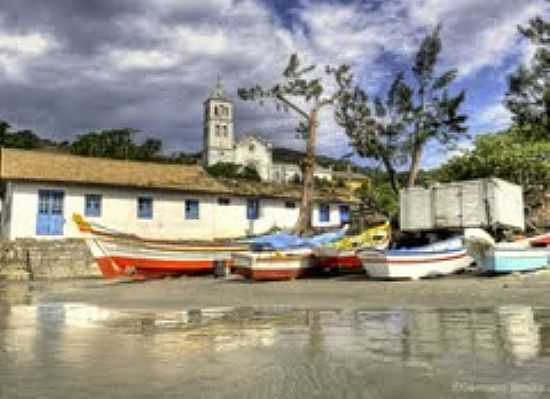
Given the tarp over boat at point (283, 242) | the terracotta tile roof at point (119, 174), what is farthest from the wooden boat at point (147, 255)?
the terracotta tile roof at point (119, 174)

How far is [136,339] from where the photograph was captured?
840 cm

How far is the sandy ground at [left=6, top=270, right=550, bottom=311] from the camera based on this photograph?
1299 centimetres

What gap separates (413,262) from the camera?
723 inches

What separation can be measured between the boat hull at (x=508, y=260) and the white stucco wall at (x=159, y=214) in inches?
719

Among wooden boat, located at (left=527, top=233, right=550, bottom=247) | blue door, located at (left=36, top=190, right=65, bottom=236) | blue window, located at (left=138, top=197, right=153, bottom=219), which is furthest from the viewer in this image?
blue window, located at (left=138, top=197, right=153, bottom=219)

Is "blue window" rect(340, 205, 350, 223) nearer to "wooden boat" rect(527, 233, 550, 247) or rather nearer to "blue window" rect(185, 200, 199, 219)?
"blue window" rect(185, 200, 199, 219)

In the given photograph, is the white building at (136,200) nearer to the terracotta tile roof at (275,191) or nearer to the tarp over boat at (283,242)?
the terracotta tile roof at (275,191)

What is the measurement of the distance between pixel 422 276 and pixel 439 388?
13816 millimetres

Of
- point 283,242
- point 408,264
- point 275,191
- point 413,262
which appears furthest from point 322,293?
point 275,191

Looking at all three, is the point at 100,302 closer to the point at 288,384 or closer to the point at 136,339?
the point at 136,339

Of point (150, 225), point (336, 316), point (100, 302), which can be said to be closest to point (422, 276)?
point (336, 316)

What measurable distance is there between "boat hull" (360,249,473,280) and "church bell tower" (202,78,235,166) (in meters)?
77.5

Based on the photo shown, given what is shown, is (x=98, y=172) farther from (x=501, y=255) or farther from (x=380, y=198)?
(x=501, y=255)

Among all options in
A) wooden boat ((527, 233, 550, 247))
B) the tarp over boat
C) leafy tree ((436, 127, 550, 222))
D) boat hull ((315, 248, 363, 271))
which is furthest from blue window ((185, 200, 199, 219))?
wooden boat ((527, 233, 550, 247))
